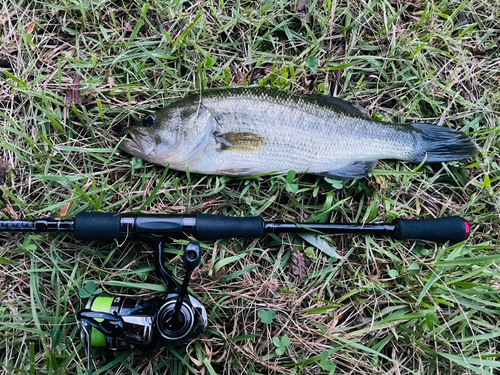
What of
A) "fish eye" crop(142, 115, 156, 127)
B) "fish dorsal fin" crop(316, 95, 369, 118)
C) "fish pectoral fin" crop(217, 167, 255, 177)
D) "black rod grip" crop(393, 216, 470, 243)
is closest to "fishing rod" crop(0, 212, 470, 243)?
"black rod grip" crop(393, 216, 470, 243)

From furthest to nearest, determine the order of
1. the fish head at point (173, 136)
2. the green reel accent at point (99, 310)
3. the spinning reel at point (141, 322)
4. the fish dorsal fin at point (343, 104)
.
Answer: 1. the fish dorsal fin at point (343, 104)
2. the fish head at point (173, 136)
3. the green reel accent at point (99, 310)
4. the spinning reel at point (141, 322)

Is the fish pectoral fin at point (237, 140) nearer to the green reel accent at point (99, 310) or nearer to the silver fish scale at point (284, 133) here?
the silver fish scale at point (284, 133)

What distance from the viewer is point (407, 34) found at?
3.30 meters

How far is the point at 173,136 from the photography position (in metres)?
2.84

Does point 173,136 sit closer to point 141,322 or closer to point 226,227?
point 226,227

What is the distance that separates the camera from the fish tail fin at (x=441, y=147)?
3051mm

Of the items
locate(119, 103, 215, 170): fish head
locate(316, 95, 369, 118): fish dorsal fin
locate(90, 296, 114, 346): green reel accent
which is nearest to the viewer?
locate(90, 296, 114, 346): green reel accent

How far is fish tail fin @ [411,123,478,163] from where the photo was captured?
3.05 metres

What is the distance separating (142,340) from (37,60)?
254cm

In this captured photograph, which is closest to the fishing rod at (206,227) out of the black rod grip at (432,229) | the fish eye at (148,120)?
the black rod grip at (432,229)

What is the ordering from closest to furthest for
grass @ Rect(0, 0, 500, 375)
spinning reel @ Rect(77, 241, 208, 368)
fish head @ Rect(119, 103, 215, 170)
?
spinning reel @ Rect(77, 241, 208, 368) < grass @ Rect(0, 0, 500, 375) < fish head @ Rect(119, 103, 215, 170)

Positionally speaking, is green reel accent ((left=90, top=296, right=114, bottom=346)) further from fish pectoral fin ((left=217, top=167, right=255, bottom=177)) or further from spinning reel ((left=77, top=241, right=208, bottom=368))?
fish pectoral fin ((left=217, top=167, right=255, bottom=177))

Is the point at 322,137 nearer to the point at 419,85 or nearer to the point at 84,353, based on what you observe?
the point at 419,85

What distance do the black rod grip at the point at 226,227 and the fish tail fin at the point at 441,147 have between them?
1.56m
